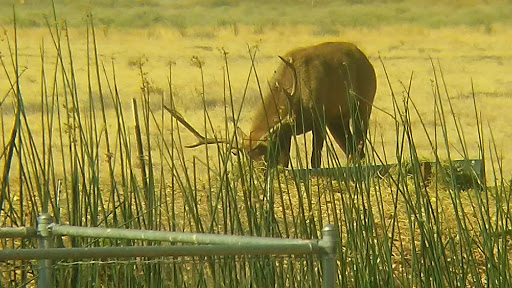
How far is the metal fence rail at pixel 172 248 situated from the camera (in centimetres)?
145

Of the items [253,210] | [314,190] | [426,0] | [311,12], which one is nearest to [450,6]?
[426,0]

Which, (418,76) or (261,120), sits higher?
(261,120)

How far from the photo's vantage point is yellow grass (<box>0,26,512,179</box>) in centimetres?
1076

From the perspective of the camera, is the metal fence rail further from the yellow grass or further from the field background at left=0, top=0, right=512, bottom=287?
the yellow grass

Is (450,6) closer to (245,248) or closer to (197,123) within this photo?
(197,123)

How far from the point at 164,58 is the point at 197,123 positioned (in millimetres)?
5945

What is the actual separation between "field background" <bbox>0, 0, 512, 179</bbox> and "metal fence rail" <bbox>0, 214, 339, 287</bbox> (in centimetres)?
678

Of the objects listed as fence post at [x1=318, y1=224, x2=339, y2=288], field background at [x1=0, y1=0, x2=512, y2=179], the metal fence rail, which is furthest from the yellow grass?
fence post at [x1=318, y1=224, x2=339, y2=288]

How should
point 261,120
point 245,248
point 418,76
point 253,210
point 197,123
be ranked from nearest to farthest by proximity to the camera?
1. point 245,248
2. point 253,210
3. point 261,120
4. point 197,123
5. point 418,76

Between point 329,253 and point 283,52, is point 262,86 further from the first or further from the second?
point 329,253

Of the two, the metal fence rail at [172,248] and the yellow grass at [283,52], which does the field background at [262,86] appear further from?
the metal fence rail at [172,248]

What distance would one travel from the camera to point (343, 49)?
5949 mm

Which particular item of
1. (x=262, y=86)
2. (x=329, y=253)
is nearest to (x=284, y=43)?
(x=262, y=86)

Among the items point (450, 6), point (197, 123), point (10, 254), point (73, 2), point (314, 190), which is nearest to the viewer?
point (10, 254)
